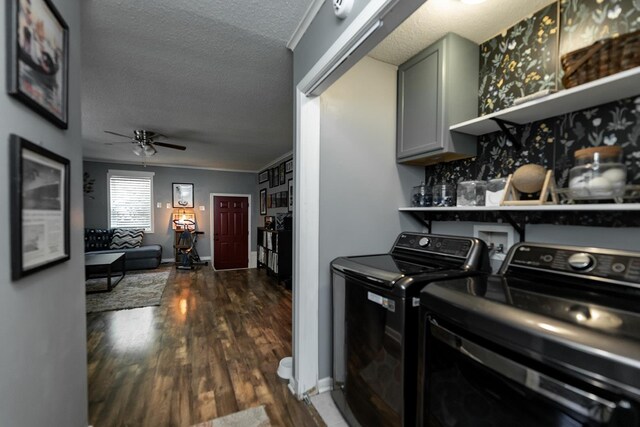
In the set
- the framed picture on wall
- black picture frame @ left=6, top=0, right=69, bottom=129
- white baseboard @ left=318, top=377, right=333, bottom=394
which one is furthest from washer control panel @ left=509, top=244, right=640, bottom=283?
the framed picture on wall

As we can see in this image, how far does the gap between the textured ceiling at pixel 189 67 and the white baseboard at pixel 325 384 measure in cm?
229

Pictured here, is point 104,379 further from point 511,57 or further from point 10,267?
point 511,57

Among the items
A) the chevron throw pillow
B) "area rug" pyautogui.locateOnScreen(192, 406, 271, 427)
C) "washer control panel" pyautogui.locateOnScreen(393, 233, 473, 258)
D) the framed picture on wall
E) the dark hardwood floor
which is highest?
the framed picture on wall

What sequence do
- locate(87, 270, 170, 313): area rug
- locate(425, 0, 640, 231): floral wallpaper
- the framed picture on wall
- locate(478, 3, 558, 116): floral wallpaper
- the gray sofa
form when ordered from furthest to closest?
the framed picture on wall
the gray sofa
locate(87, 270, 170, 313): area rug
locate(478, 3, 558, 116): floral wallpaper
locate(425, 0, 640, 231): floral wallpaper

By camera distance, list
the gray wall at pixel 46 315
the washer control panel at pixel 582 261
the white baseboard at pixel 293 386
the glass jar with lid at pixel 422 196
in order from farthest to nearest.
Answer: the glass jar with lid at pixel 422 196
the white baseboard at pixel 293 386
the washer control panel at pixel 582 261
the gray wall at pixel 46 315

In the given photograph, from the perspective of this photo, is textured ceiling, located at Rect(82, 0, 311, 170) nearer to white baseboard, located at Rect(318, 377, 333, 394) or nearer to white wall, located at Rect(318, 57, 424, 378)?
white wall, located at Rect(318, 57, 424, 378)

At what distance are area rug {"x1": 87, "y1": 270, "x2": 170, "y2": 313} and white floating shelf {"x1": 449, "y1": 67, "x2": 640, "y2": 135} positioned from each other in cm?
426

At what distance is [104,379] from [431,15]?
3.21 metres

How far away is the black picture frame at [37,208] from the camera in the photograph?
79 cm

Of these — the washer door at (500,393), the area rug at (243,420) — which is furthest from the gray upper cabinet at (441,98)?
the area rug at (243,420)

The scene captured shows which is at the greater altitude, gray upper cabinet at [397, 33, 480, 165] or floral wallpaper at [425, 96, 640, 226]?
gray upper cabinet at [397, 33, 480, 165]

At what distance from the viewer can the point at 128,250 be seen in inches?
218

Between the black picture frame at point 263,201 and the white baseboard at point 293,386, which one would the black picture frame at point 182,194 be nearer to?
the black picture frame at point 263,201

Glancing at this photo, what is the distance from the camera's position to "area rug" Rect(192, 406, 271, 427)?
1.54 meters
